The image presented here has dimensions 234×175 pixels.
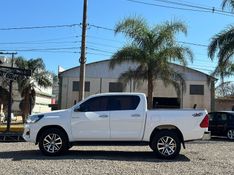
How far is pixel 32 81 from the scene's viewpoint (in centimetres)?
5044

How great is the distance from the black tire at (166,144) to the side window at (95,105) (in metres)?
1.79

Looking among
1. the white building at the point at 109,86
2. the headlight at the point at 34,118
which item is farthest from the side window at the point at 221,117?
the white building at the point at 109,86

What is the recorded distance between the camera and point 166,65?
1221 inches

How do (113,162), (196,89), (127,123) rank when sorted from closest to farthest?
(113,162) → (127,123) → (196,89)

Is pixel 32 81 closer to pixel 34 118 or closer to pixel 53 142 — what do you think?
pixel 34 118

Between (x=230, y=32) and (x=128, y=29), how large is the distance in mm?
6714

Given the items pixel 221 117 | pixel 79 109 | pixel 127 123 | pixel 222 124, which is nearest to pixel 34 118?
pixel 79 109

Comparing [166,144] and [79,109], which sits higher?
[79,109]

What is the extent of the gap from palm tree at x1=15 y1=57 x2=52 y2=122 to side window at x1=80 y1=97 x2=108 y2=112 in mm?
36022

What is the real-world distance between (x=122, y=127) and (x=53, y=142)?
83.5 inches

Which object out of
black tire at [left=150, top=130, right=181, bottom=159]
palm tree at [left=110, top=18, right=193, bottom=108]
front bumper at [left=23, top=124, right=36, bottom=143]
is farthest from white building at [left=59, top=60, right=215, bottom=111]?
black tire at [left=150, top=130, right=181, bottom=159]

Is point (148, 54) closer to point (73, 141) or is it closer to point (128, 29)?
point (128, 29)

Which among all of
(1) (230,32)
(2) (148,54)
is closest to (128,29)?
(2) (148,54)

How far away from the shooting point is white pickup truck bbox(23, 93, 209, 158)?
13711 mm
